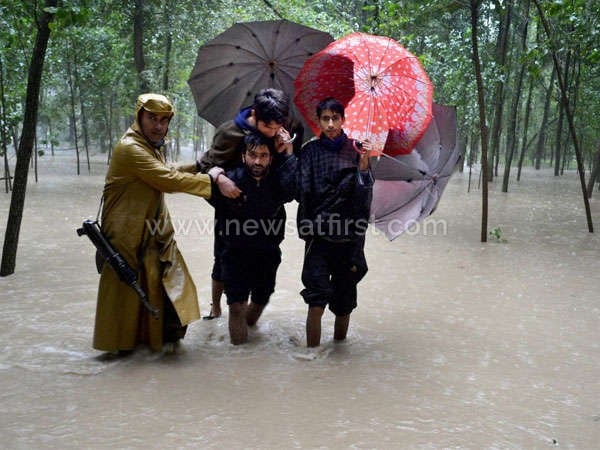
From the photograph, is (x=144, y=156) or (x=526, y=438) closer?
(x=526, y=438)

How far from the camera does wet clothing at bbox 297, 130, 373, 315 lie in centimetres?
439

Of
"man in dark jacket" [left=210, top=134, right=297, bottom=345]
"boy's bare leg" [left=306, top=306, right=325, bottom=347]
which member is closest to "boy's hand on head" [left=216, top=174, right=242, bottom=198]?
"man in dark jacket" [left=210, top=134, right=297, bottom=345]

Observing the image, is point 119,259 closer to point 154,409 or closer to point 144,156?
point 144,156

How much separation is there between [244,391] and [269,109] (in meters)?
1.88

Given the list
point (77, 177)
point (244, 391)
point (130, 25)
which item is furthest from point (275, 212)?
point (77, 177)

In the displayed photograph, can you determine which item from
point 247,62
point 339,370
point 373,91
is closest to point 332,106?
point 373,91

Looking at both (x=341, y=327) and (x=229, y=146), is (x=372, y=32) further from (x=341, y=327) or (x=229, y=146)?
(x=341, y=327)

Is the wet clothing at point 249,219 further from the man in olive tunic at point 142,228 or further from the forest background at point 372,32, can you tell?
the forest background at point 372,32

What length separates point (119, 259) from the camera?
425cm

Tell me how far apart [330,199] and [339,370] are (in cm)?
121

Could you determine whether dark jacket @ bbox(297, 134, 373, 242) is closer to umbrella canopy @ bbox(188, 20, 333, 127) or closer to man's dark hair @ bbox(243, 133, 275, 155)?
man's dark hair @ bbox(243, 133, 275, 155)

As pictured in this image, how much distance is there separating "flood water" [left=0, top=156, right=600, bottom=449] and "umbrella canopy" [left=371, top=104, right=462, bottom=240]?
1049mm

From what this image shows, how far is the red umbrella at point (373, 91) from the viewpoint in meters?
4.70

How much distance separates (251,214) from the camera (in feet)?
14.9
